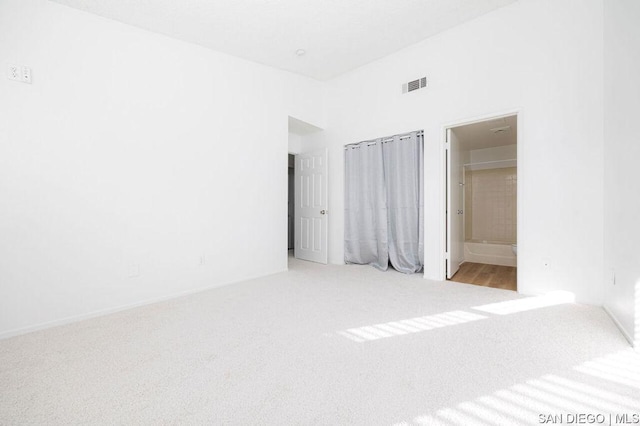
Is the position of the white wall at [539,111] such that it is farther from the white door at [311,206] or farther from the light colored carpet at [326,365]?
the white door at [311,206]

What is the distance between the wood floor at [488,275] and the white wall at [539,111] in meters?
0.38

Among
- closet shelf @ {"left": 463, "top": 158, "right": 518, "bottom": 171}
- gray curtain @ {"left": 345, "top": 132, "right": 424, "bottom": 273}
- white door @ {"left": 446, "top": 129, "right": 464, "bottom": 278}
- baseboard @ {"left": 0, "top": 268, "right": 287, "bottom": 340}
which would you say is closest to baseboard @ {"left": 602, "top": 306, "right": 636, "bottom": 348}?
white door @ {"left": 446, "top": 129, "right": 464, "bottom": 278}

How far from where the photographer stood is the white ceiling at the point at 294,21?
2.72 meters

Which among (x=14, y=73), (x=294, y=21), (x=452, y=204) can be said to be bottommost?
(x=452, y=204)

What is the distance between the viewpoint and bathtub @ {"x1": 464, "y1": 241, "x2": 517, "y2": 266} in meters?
4.50

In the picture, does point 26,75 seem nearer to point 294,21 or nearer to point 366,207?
point 294,21

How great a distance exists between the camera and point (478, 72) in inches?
126

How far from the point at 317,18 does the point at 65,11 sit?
2289mm

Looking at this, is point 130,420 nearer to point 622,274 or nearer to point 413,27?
point 622,274

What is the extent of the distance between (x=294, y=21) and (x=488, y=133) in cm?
320

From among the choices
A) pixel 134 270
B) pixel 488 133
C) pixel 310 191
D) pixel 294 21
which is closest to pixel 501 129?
pixel 488 133

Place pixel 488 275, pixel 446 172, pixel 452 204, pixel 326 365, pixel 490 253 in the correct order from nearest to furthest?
pixel 326 365 → pixel 446 172 → pixel 452 204 → pixel 488 275 → pixel 490 253

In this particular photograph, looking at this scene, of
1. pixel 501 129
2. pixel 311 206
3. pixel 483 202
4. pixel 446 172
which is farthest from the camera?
pixel 483 202

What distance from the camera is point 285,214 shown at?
13.8ft
